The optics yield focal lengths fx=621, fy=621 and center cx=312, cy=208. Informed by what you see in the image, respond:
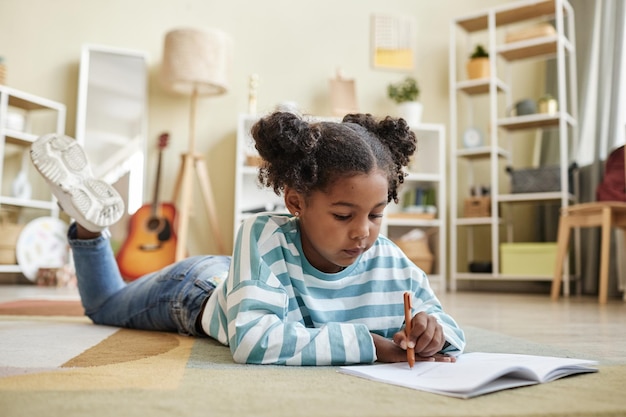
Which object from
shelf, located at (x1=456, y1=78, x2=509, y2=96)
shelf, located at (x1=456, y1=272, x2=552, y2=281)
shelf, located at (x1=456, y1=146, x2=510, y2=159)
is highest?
shelf, located at (x1=456, y1=78, x2=509, y2=96)

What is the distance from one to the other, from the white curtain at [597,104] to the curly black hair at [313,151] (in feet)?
9.18

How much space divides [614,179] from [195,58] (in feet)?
7.78

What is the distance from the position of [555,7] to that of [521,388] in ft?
11.5

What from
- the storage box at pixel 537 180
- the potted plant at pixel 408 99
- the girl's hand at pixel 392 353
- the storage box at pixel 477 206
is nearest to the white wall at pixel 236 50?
the potted plant at pixel 408 99

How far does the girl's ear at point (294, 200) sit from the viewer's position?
3.45 feet

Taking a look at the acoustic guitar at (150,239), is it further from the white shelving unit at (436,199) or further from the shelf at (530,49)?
the shelf at (530,49)

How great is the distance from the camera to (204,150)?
409 cm

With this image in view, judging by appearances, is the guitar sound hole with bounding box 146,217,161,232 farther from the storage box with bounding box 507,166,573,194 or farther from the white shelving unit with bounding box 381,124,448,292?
the storage box with bounding box 507,166,573,194

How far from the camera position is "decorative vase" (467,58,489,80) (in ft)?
12.8

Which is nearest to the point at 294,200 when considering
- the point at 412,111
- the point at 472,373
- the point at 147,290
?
the point at 472,373

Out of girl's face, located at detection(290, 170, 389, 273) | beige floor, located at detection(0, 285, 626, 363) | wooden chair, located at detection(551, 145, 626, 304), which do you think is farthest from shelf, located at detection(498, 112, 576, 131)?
girl's face, located at detection(290, 170, 389, 273)

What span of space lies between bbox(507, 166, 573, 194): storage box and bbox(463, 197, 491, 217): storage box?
0.60ft

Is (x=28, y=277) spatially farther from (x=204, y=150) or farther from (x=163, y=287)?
(x=163, y=287)

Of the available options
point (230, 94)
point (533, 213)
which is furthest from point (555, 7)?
point (230, 94)
